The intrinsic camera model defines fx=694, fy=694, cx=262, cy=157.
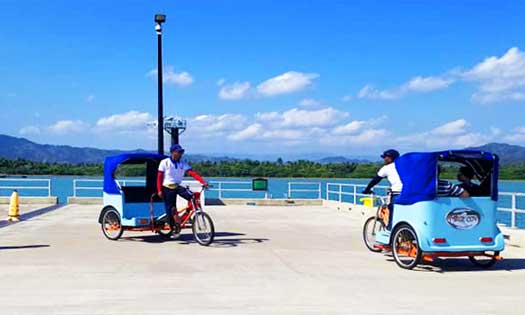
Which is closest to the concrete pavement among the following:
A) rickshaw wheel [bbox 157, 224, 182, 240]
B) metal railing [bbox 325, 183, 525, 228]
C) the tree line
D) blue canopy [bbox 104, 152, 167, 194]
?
rickshaw wheel [bbox 157, 224, 182, 240]

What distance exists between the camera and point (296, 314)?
6812mm

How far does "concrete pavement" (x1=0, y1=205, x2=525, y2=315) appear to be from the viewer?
23.6 ft

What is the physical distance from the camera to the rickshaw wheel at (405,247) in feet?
32.3

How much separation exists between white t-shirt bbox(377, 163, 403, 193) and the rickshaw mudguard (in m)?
0.87

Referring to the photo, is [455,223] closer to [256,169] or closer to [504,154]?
[504,154]

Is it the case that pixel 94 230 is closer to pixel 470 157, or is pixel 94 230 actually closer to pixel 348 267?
pixel 348 267

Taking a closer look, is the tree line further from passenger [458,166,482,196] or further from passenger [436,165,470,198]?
passenger [436,165,470,198]

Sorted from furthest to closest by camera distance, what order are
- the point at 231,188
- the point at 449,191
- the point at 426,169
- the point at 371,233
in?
the point at 231,188 → the point at 371,233 → the point at 449,191 → the point at 426,169

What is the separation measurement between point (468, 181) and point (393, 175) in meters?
1.26

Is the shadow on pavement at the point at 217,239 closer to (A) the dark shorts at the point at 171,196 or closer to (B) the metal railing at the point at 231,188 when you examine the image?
(A) the dark shorts at the point at 171,196

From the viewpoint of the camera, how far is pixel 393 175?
1098 centimetres

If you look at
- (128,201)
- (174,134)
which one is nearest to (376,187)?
(128,201)

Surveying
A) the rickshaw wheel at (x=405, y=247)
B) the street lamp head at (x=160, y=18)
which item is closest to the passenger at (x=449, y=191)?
the rickshaw wheel at (x=405, y=247)

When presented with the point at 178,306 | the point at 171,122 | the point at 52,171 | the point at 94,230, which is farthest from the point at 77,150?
the point at 178,306
